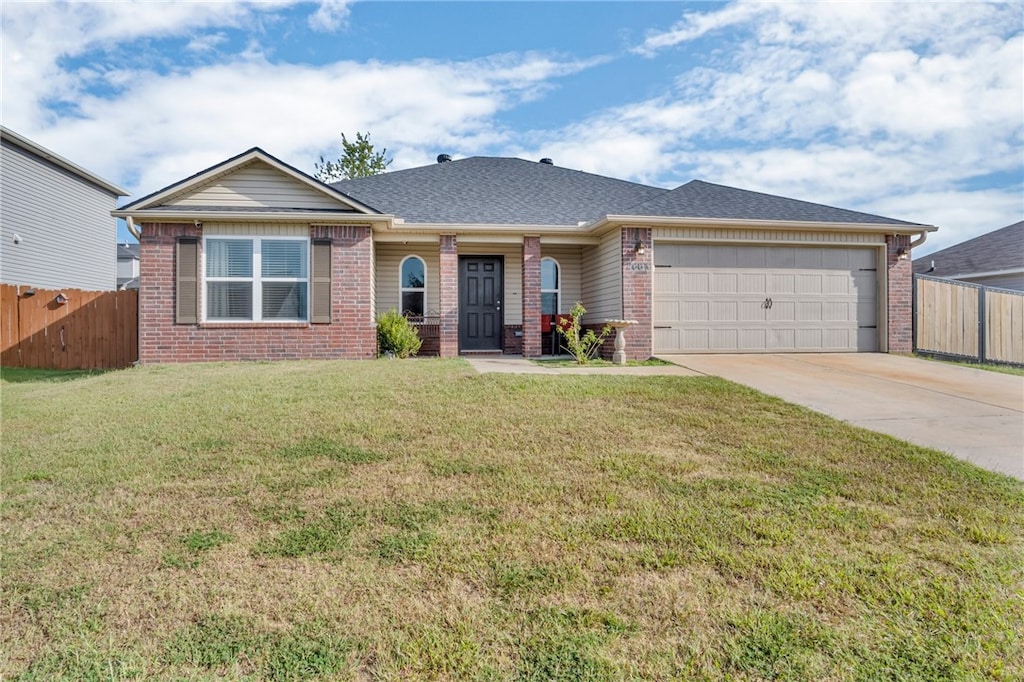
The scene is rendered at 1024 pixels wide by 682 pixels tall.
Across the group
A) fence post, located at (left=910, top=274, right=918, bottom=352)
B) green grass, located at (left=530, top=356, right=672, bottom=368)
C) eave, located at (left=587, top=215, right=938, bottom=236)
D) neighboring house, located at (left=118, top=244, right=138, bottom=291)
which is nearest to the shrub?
green grass, located at (left=530, top=356, right=672, bottom=368)

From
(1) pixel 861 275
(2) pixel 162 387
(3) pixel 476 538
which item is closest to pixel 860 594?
(3) pixel 476 538

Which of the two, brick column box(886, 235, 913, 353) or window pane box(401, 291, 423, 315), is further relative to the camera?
window pane box(401, 291, 423, 315)

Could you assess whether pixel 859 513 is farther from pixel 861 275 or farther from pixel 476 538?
pixel 861 275

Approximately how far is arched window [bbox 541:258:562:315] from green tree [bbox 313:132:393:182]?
19.8 meters

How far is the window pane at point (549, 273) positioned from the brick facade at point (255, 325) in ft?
13.8

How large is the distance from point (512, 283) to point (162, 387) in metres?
7.68

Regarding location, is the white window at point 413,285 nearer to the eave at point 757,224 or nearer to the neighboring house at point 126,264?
the eave at point 757,224

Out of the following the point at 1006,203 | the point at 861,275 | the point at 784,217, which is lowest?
the point at 861,275

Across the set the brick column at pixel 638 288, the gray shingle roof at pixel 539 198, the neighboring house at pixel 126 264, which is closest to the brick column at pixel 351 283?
the gray shingle roof at pixel 539 198

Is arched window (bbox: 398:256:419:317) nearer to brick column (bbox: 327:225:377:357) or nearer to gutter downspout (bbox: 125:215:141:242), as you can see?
brick column (bbox: 327:225:377:357)

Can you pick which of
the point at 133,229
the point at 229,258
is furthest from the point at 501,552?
the point at 133,229

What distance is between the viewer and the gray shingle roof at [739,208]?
10891 mm

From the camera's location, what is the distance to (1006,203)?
15195mm

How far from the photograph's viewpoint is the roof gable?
33.4ft
